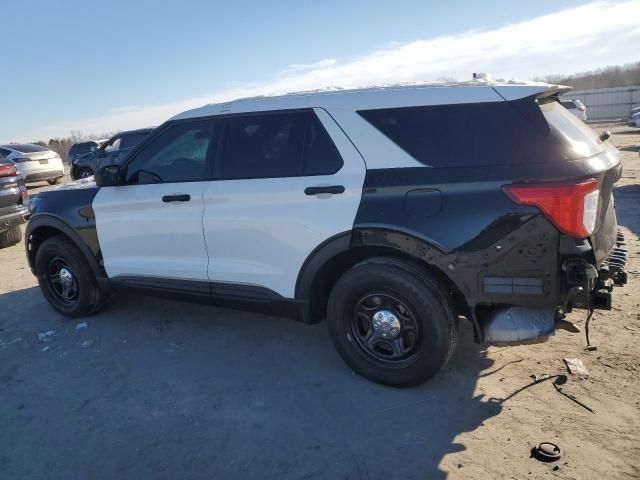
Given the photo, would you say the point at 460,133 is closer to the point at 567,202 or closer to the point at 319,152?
the point at 567,202

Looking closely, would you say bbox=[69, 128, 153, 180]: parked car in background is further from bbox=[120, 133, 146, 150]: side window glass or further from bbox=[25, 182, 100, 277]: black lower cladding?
bbox=[25, 182, 100, 277]: black lower cladding

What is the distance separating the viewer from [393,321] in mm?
3432

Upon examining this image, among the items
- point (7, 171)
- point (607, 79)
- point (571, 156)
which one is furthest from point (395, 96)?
point (607, 79)

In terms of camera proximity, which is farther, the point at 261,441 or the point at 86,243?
the point at 86,243

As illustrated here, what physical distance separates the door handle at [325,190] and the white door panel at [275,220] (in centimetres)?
2

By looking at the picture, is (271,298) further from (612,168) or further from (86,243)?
(612,168)

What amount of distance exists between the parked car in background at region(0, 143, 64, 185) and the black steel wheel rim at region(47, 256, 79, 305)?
12.7 m

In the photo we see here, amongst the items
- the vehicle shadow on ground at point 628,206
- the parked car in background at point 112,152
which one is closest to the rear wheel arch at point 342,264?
the vehicle shadow on ground at point 628,206

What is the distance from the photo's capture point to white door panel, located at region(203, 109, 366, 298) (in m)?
3.46

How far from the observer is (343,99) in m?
3.59

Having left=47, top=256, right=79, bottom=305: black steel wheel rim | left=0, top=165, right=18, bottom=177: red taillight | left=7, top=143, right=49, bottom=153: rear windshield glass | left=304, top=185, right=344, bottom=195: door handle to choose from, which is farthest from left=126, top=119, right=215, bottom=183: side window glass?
left=7, top=143, right=49, bottom=153: rear windshield glass

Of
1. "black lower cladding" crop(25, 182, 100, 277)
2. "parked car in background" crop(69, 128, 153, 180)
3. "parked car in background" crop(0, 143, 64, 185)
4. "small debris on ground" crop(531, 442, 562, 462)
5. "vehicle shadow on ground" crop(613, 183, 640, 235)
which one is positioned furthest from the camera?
"parked car in background" crop(0, 143, 64, 185)

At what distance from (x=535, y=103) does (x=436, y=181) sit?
721 mm

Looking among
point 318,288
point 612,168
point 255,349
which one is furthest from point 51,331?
point 612,168
